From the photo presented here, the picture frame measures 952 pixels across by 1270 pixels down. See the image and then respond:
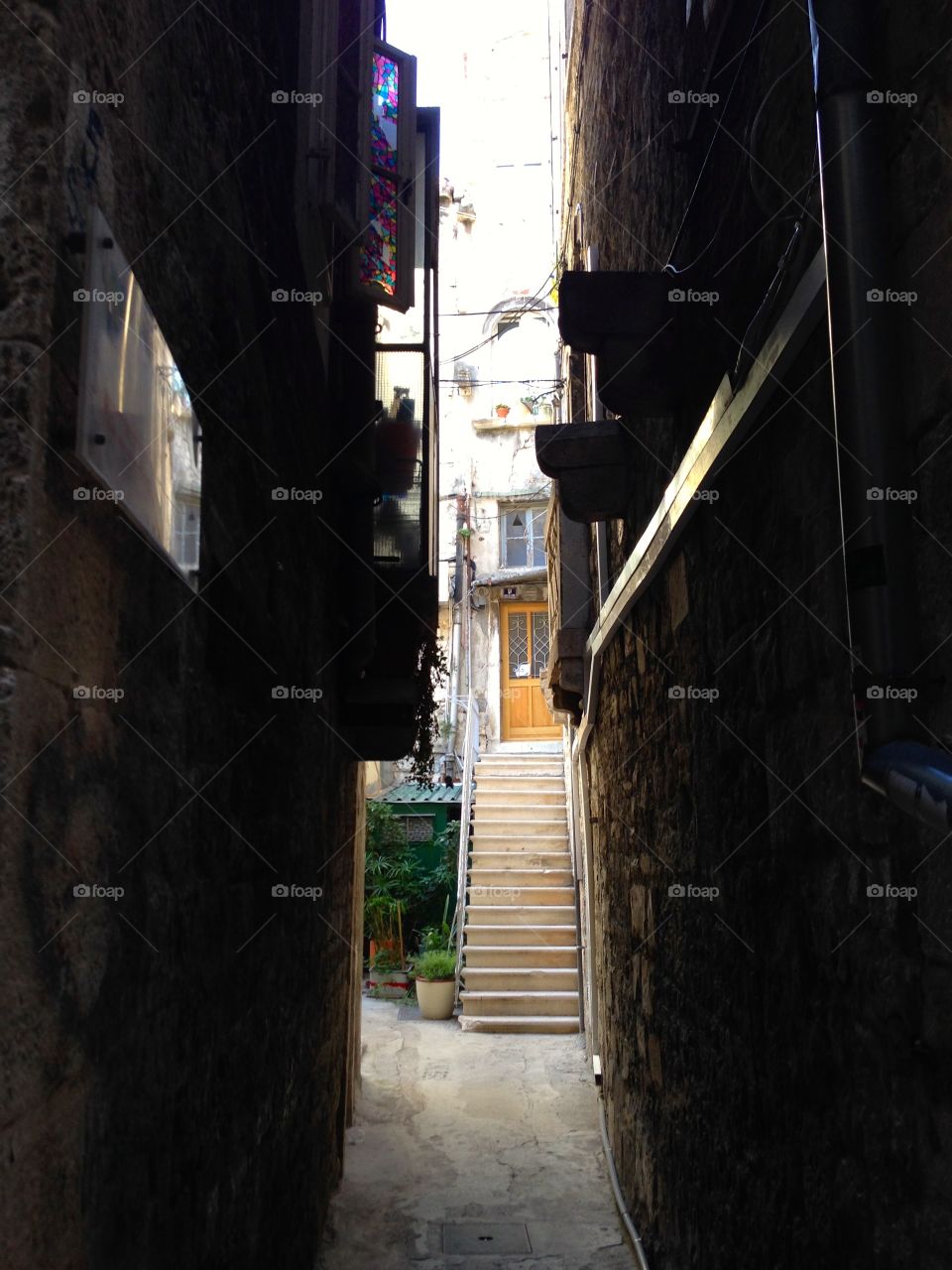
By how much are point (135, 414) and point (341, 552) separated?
371 centimetres

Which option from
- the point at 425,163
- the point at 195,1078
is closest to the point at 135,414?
the point at 195,1078

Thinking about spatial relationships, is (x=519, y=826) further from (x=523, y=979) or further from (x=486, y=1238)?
(x=486, y=1238)

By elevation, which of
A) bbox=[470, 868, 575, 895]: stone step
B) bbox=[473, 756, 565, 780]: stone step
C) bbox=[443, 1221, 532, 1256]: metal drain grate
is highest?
bbox=[473, 756, 565, 780]: stone step

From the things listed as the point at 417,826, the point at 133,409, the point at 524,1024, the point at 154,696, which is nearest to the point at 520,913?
the point at 524,1024

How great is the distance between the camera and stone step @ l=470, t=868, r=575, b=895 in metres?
10.2

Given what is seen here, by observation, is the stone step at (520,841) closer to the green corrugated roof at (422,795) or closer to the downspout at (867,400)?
the green corrugated roof at (422,795)

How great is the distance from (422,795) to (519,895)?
3.57 m

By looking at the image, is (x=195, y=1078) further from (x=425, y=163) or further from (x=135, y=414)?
(x=425, y=163)

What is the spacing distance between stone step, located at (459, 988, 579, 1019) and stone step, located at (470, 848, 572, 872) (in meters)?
1.77

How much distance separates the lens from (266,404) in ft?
10.1

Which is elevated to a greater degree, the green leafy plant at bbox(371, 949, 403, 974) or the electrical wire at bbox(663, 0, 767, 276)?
the electrical wire at bbox(663, 0, 767, 276)

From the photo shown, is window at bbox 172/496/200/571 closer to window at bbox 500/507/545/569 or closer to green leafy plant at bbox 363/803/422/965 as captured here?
green leafy plant at bbox 363/803/422/965

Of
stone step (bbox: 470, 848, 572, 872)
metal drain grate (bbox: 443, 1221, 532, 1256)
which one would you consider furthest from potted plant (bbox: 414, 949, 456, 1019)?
metal drain grate (bbox: 443, 1221, 532, 1256)

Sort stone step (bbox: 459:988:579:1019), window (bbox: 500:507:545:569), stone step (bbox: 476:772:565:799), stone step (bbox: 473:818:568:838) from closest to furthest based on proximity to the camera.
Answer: stone step (bbox: 459:988:579:1019), stone step (bbox: 473:818:568:838), stone step (bbox: 476:772:565:799), window (bbox: 500:507:545:569)
